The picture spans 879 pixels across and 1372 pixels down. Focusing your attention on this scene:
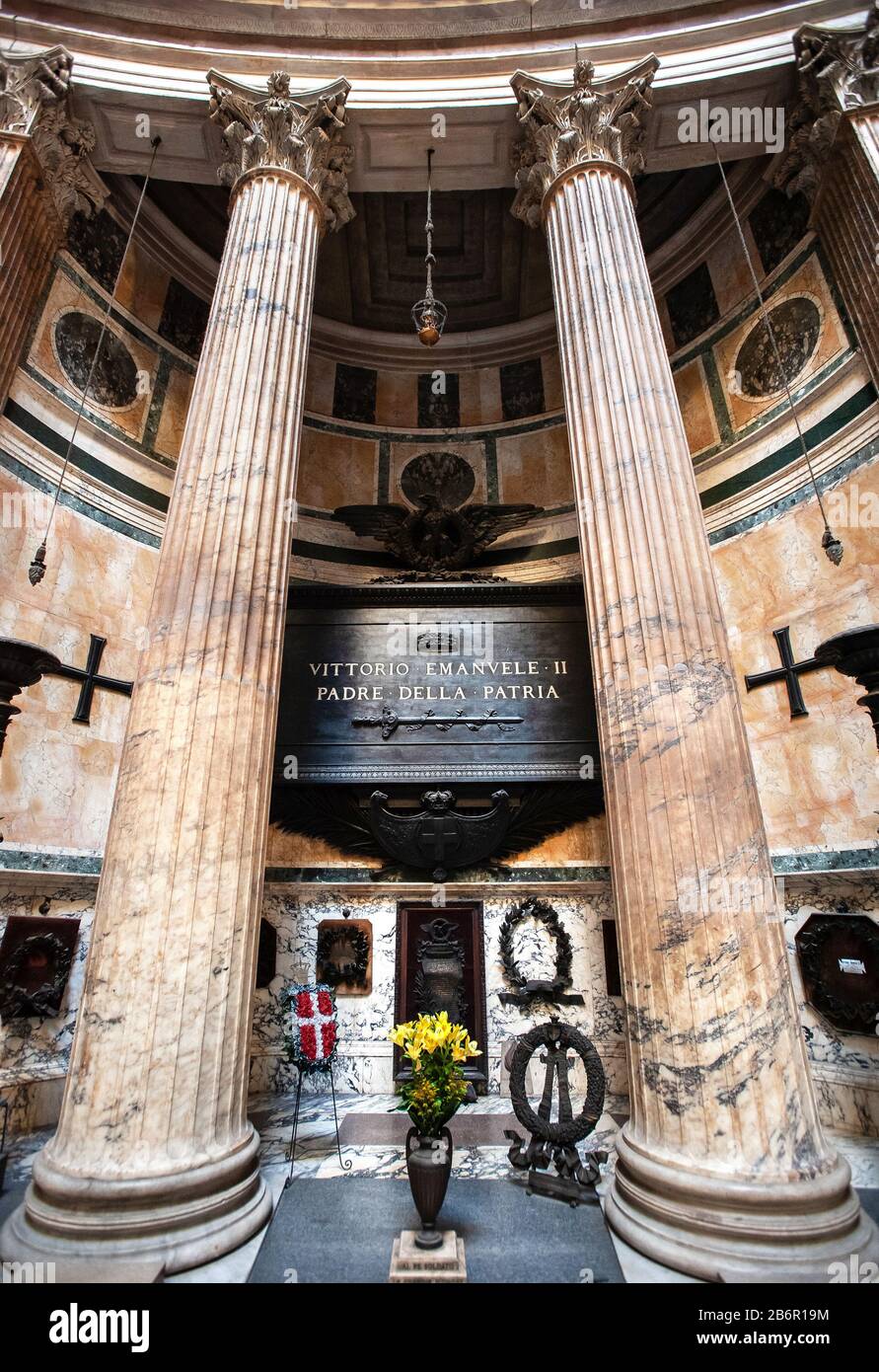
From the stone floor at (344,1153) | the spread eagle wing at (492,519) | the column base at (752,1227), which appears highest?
the spread eagle wing at (492,519)

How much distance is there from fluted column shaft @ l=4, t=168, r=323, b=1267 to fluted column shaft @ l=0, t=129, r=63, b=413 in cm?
265

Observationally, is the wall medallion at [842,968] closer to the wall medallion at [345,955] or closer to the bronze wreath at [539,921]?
the bronze wreath at [539,921]

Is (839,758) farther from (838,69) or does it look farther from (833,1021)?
(838,69)

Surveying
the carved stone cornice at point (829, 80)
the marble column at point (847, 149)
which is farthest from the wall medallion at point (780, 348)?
the carved stone cornice at point (829, 80)

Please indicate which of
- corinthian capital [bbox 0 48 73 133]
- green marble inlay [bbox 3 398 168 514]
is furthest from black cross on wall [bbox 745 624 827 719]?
corinthian capital [bbox 0 48 73 133]

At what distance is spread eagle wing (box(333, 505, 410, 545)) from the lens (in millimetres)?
9250

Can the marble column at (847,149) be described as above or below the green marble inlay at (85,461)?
above

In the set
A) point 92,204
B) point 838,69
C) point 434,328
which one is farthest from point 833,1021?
point 92,204

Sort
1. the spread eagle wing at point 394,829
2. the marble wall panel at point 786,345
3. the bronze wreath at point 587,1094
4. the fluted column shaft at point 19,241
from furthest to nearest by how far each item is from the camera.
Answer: the marble wall panel at point 786,345
the spread eagle wing at point 394,829
the fluted column shaft at point 19,241
the bronze wreath at point 587,1094

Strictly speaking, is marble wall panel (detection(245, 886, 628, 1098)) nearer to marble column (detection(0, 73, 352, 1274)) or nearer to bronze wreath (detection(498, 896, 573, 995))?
bronze wreath (detection(498, 896, 573, 995))

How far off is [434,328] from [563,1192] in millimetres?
7268

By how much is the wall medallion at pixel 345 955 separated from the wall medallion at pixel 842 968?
419 cm

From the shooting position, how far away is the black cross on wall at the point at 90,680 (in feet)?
21.6

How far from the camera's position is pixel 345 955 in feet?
22.1
